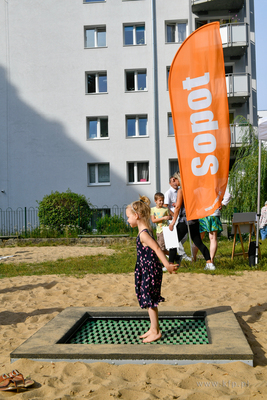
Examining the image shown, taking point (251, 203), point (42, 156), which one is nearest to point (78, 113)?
point (42, 156)

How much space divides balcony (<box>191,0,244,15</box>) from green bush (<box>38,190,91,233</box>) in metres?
13.7

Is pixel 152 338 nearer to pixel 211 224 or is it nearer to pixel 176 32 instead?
pixel 211 224

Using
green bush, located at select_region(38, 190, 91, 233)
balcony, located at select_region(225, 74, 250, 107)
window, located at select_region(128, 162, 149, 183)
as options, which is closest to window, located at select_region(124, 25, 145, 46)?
balcony, located at select_region(225, 74, 250, 107)

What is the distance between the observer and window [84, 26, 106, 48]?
80.6ft

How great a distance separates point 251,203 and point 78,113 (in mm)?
12525

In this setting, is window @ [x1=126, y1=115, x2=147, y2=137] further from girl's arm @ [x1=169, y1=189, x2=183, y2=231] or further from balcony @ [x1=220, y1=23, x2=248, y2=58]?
girl's arm @ [x1=169, y1=189, x2=183, y2=231]

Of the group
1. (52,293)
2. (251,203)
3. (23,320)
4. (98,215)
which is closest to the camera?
(23,320)

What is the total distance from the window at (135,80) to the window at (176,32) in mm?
2642

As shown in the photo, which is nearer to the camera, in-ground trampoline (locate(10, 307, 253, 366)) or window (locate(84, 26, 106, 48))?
in-ground trampoline (locate(10, 307, 253, 366))

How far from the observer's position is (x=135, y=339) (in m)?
4.14

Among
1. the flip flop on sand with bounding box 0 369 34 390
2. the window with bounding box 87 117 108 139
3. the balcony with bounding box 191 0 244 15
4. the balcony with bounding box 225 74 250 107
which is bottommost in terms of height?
the flip flop on sand with bounding box 0 369 34 390

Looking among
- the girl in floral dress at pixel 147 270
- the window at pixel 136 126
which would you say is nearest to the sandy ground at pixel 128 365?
the girl in floral dress at pixel 147 270

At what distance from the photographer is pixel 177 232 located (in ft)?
26.9

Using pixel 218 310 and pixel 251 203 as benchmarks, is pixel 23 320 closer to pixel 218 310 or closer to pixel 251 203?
pixel 218 310
